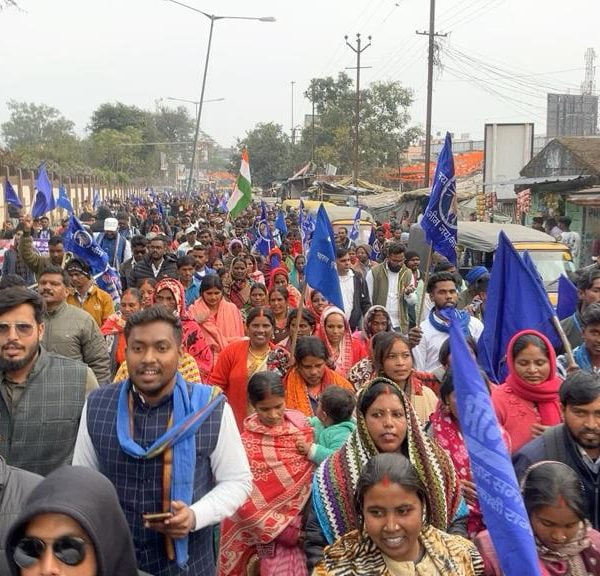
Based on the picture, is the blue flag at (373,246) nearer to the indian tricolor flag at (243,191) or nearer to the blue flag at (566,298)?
the indian tricolor flag at (243,191)

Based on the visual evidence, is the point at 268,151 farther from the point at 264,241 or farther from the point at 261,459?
the point at 261,459

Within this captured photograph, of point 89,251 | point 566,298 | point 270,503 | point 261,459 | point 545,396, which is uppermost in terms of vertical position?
point 89,251

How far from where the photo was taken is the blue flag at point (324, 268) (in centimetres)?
680

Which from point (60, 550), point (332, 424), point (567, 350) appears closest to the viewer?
point (60, 550)

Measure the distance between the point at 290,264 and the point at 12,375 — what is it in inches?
367

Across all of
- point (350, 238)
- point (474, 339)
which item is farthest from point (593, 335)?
point (350, 238)

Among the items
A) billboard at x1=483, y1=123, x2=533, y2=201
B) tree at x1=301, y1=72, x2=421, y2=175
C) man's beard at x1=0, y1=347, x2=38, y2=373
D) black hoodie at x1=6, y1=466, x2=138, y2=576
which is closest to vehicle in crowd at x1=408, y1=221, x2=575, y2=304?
man's beard at x1=0, y1=347, x2=38, y2=373

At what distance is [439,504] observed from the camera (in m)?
3.27

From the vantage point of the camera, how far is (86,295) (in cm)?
753

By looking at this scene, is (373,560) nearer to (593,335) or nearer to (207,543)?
(207,543)

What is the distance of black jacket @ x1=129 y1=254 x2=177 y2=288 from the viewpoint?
30.9ft

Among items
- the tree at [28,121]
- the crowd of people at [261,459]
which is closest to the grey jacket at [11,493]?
the crowd of people at [261,459]

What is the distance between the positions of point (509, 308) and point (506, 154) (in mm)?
27454

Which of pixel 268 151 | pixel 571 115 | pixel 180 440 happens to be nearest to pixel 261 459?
pixel 180 440
